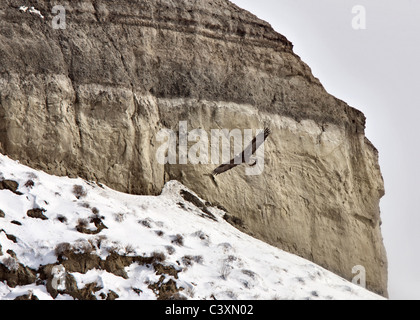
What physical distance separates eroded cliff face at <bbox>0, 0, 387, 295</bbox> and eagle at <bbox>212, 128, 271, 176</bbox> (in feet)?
0.74

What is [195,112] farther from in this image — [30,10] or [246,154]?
[30,10]

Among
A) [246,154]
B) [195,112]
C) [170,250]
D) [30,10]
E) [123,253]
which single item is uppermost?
[30,10]

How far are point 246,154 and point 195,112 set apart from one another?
2.07m

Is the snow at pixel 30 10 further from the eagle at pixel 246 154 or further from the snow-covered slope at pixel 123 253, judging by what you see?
the eagle at pixel 246 154

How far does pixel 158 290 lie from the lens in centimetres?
2248

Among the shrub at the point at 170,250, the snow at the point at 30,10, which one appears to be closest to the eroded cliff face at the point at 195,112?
the snow at the point at 30,10

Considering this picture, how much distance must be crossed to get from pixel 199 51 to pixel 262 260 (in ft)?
27.9

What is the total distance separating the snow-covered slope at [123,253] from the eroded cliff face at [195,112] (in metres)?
1.45

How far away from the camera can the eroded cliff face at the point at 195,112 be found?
2761cm

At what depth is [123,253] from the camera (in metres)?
23.3

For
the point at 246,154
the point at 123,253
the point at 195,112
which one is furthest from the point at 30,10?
the point at 123,253

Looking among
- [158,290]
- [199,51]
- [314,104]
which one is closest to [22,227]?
[158,290]

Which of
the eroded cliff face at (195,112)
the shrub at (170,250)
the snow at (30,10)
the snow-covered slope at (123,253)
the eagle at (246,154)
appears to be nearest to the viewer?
the snow-covered slope at (123,253)

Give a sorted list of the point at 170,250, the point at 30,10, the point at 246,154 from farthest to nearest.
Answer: the point at 246,154 → the point at 30,10 → the point at 170,250
